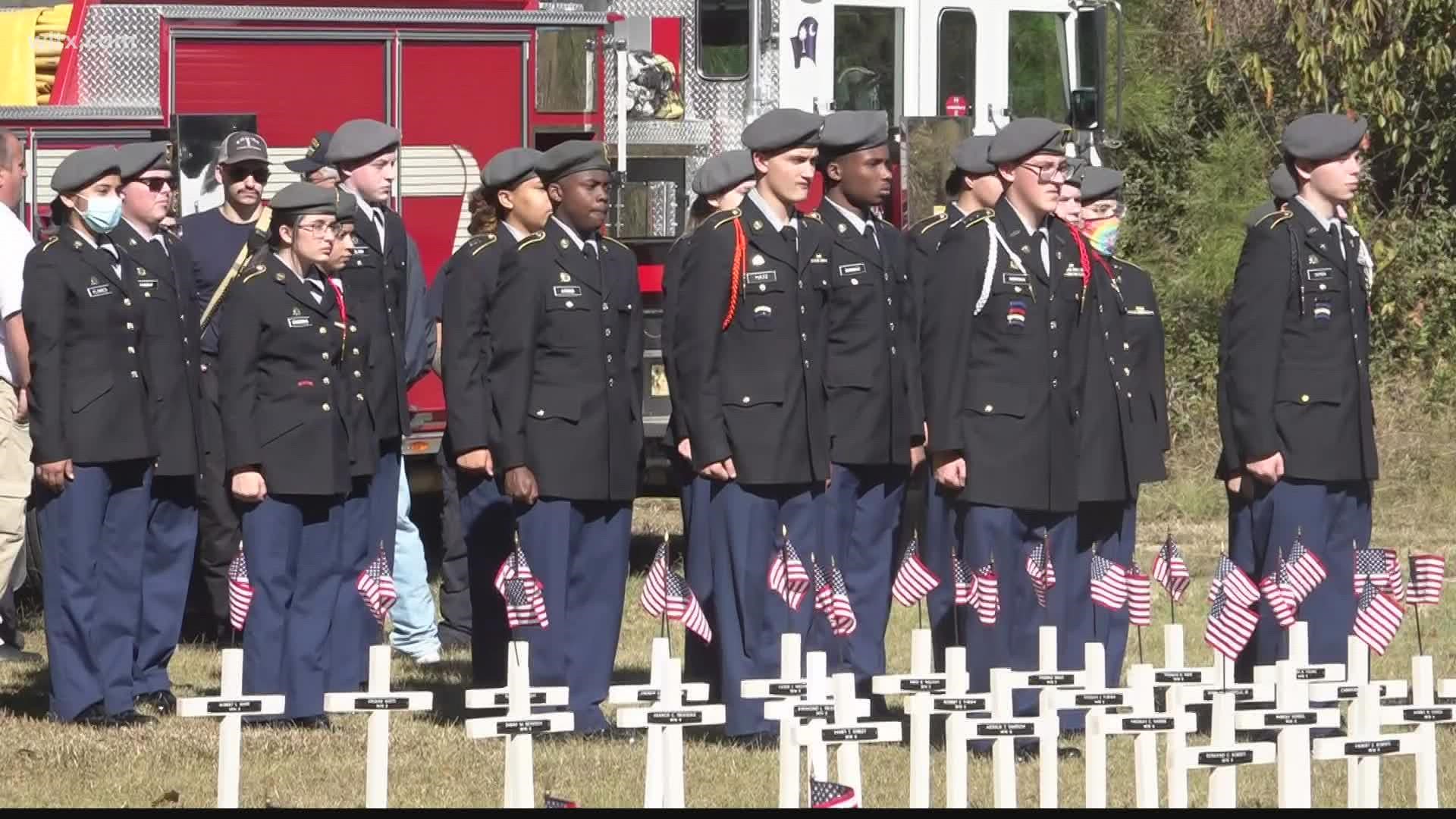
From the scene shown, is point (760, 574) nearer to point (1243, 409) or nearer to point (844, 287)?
point (844, 287)

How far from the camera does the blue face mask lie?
905cm

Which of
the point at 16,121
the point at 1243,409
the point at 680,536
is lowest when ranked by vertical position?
the point at 680,536

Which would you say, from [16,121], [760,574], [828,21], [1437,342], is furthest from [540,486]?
[1437,342]

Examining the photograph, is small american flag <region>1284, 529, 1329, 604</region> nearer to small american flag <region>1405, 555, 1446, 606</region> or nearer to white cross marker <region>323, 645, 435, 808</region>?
small american flag <region>1405, 555, 1446, 606</region>

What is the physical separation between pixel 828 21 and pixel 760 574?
5.40 meters

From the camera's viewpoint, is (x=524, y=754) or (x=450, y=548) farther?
(x=450, y=548)

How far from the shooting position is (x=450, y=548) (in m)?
11.2

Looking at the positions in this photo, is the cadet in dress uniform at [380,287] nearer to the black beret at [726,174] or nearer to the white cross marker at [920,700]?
the black beret at [726,174]

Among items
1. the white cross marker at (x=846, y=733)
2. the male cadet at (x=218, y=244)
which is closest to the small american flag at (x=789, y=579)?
the white cross marker at (x=846, y=733)

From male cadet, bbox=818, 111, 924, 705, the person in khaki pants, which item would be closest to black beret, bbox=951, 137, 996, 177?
male cadet, bbox=818, 111, 924, 705

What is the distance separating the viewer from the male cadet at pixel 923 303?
29.4 feet

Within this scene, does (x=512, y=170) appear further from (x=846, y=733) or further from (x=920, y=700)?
(x=846, y=733)

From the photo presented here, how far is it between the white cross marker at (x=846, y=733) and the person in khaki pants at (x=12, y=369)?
390 centimetres

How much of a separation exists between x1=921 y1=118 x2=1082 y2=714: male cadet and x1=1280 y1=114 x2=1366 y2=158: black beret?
79 cm
